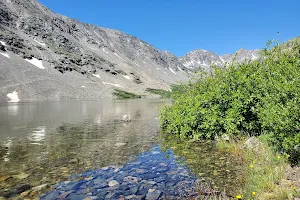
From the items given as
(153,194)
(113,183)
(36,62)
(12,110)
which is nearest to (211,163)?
(153,194)

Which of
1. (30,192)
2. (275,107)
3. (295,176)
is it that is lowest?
(30,192)

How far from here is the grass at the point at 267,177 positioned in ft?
23.8

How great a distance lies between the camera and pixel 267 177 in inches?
332

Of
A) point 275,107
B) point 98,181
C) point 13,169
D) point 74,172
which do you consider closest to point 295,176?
point 275,107

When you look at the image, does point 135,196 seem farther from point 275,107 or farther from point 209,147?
point 209,147

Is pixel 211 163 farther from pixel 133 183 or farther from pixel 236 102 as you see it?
pixel 236 102

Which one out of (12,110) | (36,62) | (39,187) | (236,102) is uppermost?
(36,62)

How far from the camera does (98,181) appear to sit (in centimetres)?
1027

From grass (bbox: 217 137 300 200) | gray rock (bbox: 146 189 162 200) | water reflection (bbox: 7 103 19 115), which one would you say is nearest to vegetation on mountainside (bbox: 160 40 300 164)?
grass (bbox: 217 137 300 200)

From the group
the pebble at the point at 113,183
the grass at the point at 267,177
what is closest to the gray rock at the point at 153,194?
the pebble at the point at 113,183

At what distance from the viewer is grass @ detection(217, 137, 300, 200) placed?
23.8 ft

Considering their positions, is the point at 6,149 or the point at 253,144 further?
the point at 6,149

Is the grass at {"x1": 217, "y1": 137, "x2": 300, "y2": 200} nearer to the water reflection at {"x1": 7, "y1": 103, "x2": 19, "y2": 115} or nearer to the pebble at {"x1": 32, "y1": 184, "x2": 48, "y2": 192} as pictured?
the pebble at {"x1": 32, "y1": 184, "x2": 48, "y2": 192}

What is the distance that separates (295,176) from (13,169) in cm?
1236
